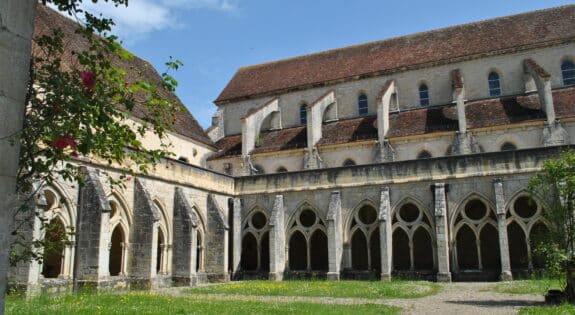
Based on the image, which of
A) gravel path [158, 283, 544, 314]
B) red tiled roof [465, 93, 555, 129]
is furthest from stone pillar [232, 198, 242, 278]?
red tiled roof [465, 93, 555, 129]

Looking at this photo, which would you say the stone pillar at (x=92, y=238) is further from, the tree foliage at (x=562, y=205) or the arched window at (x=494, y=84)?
the arched window at (x=494, y=84)

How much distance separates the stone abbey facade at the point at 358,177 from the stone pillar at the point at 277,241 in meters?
0.11

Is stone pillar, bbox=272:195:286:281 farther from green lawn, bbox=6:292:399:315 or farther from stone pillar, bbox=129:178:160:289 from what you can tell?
green lawn, bbox=6:292:399:315

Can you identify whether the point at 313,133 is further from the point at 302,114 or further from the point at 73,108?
the point at 73,108

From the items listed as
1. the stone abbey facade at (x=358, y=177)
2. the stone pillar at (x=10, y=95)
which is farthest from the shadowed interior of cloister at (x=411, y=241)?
the stone pillar at (x=10, y=95)

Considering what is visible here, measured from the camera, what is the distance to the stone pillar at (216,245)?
23078 millimetres

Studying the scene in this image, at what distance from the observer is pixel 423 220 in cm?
2248

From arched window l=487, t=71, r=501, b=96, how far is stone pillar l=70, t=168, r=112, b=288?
22.8 meters

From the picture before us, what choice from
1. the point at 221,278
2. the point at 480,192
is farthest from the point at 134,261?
the point at 480,192

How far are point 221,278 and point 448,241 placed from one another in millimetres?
10077

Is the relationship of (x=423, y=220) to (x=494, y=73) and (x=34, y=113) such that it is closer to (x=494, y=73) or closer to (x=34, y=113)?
(x=494, y=73)

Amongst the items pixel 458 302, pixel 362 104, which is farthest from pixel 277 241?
pixel 362 104

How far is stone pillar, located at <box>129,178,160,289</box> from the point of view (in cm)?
1831

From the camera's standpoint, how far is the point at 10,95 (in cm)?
245
